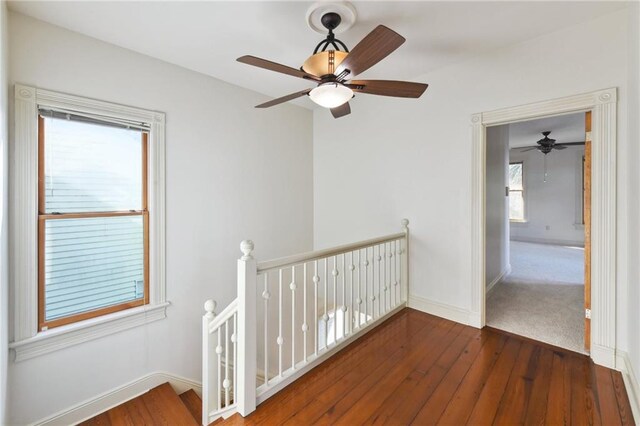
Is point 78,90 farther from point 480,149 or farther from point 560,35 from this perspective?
point 560,35

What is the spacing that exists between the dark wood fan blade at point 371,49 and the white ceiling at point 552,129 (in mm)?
3915

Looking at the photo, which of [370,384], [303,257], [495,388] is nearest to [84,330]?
[303,257]

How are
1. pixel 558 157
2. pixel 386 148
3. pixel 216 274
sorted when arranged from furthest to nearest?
1. pixel 558 157
2. pixel 386 148
3. pixel 216 274

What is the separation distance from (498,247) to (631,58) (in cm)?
299

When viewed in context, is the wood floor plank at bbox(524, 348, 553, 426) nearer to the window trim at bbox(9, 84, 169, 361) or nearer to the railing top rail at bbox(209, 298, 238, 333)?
the railing top rail at bbox(209, 298, 238, 333)

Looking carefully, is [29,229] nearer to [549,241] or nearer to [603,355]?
[603,355]

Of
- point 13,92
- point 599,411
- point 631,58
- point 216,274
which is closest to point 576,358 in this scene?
point 599,411

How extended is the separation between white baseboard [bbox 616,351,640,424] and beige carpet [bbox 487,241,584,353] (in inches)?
12.7

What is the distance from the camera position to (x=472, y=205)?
9.11 feet

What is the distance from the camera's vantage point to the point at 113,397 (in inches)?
96.9

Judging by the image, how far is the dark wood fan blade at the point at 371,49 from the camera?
4.69 ft

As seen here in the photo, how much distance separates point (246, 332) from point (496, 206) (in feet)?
13.2

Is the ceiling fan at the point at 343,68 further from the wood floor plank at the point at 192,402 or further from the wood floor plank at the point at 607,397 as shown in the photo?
the wood floor plank at the point at 192,402

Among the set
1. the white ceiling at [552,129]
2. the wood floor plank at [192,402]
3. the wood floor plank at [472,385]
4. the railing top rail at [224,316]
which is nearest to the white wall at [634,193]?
the wood floor plank at [472,385]
